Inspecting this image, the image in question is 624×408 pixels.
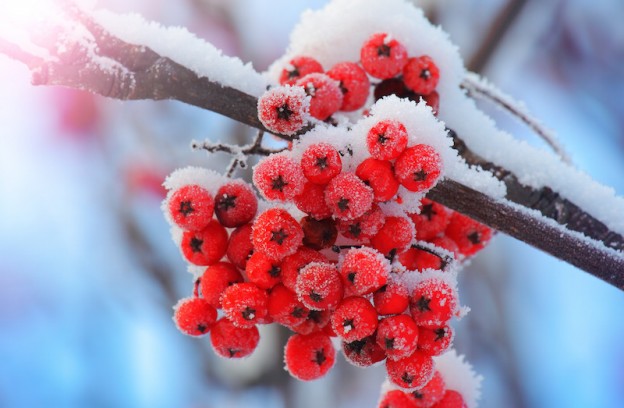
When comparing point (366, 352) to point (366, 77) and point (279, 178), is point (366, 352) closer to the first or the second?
point (279, 178)

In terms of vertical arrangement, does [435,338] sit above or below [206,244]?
above

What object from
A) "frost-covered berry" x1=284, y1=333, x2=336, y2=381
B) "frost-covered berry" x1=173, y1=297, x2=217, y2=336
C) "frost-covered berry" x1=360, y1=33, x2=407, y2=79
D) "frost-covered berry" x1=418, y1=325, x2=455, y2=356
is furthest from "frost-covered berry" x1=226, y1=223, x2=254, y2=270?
"frost-covered berry" x1=360, y1=33, x2=407, y2=79

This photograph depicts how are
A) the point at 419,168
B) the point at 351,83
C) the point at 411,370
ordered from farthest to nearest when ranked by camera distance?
the point at 351,83
the point at 411,370
the point at 419,168

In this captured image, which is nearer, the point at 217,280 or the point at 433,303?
the point at 433,303

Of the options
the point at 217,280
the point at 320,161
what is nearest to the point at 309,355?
the point at 217,280

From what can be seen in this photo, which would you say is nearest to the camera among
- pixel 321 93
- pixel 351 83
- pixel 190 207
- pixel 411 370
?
pixel 411 370

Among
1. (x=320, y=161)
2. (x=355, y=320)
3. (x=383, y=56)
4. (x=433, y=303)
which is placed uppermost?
(x=383, y=56)

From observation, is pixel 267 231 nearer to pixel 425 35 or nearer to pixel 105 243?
pixel 425 35
